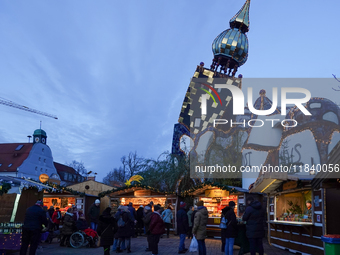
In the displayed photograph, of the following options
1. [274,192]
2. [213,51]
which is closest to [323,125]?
[274,192]

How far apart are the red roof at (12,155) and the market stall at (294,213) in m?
45.3

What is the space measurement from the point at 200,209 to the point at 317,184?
289 centimetres

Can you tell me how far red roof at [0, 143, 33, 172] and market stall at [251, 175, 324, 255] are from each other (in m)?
45.3

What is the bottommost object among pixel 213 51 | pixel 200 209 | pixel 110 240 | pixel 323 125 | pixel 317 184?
pixel 110 240

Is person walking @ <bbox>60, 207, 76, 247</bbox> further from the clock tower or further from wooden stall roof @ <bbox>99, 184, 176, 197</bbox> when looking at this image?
the clock tower

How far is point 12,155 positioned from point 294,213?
50120mm

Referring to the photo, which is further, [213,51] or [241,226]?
[213,51]

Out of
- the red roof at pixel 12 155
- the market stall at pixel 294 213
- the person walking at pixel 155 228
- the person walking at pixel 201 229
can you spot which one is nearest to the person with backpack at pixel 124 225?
the person walking at pixel 155 228

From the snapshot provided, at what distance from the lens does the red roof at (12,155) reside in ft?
167

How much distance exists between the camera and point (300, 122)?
22.3 metres

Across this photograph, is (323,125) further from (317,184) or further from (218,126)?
(317,184)

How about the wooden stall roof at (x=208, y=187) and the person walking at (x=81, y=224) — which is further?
the wooden stall roof at (x=208, y=187)

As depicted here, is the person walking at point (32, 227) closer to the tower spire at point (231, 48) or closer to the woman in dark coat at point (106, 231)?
the woman in dark coat at point (106, 231)

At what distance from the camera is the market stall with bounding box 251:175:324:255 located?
9.54 meters
